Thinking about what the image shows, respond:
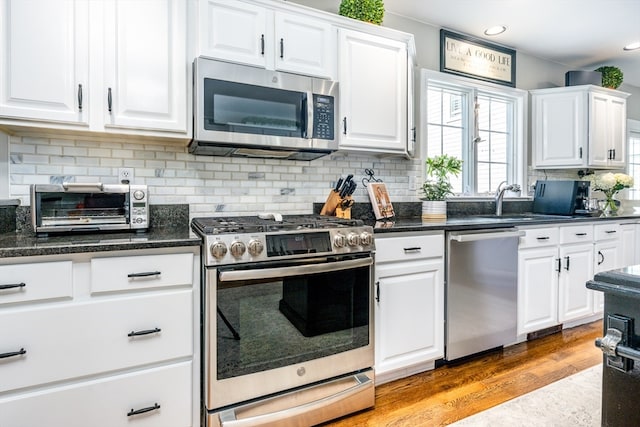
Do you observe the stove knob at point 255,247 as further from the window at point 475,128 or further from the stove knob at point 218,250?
the window at point 475,128

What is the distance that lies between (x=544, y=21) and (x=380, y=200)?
7.31 ft

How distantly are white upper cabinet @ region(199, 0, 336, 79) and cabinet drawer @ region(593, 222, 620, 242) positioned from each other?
8.73ft

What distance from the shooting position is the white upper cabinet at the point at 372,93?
2352 millimetres

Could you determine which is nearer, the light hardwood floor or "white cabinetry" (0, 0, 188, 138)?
"white cabinetry" (0, 0, 188, 138)

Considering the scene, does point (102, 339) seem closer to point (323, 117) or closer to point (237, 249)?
point (237, 249)

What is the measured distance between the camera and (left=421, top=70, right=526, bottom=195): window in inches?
129

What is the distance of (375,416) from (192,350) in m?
1.00

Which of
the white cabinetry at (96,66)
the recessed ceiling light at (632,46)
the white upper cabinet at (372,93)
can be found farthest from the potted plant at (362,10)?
the recessed ceiling light at (632,46)

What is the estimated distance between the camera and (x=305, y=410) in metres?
1.73

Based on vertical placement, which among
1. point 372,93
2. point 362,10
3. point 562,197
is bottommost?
point 562,197

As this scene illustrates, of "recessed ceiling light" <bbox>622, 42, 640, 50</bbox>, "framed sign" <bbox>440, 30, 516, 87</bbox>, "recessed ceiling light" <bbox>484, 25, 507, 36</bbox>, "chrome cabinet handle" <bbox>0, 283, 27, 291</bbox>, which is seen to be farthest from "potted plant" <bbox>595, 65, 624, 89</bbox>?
"chrome cabinet handle" <bbox>0, 283, 27, 291</bbox>

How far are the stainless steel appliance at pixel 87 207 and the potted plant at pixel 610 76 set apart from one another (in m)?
4.84

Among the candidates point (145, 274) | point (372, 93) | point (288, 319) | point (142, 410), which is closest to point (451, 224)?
point (372, 93)

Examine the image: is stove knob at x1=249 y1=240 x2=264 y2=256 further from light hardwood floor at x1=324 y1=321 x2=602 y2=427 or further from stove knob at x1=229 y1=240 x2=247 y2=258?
light hardwood floor at x1=324 y1=321 x2=602 y2=427
